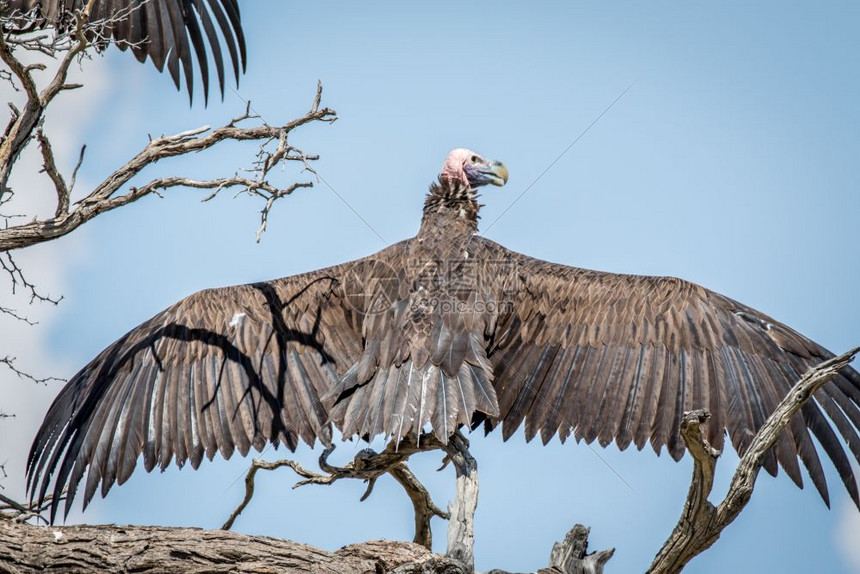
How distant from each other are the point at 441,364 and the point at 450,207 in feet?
5.79

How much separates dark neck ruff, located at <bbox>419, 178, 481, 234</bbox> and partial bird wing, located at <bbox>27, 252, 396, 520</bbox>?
687 millimetres

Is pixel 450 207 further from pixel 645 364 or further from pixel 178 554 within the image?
pixel 178 554

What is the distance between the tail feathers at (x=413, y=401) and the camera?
6.81 m

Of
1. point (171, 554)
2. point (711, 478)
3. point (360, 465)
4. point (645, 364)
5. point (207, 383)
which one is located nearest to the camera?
point (711, 478)

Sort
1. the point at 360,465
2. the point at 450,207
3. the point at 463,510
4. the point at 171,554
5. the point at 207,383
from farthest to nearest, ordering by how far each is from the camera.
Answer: the point at 450,207, the point at 207,383, the point at 360,465, the point at 463,510, the point at 171,554

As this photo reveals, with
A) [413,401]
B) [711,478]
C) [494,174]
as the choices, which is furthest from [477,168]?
[711,478]

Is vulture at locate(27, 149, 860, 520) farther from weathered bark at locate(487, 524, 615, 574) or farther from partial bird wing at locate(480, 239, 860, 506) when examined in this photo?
weathered bark at locate(487, 524, 615, 574)

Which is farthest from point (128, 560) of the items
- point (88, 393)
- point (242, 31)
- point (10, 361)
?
point (242, 31)

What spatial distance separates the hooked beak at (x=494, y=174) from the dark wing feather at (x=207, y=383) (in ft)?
5.48

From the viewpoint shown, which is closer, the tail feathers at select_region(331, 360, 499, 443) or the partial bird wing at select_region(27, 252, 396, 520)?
the tail feathers at select_region(331, 360, 499, 443)

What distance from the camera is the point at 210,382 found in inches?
319

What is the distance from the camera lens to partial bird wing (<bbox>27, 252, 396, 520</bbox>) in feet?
25.9

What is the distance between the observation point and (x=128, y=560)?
5.66m

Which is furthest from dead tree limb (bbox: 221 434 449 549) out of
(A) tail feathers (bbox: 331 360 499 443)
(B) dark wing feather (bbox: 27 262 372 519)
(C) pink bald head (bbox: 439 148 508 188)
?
(C) pink bald head (bbox: 439 148 508 188)
